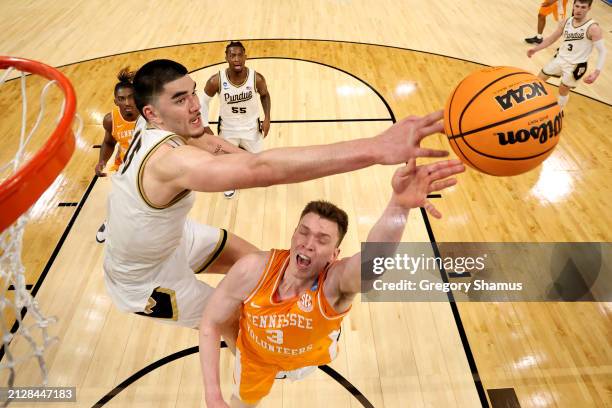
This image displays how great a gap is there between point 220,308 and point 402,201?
1137 millimetres

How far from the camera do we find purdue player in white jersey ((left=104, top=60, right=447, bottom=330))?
1671 mm

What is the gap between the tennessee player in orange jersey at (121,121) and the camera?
13.6 feet

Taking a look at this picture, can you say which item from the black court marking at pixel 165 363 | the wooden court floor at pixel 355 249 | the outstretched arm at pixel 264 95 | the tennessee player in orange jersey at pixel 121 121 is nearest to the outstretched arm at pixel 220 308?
the wooden court floor at pixel 355 249

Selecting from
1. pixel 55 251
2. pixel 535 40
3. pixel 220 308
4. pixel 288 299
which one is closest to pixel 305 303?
pixel 288 299

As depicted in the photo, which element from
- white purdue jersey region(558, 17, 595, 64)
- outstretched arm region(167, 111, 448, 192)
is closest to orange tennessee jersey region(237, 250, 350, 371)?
outstretched arm region(167, 111, 448, 192)

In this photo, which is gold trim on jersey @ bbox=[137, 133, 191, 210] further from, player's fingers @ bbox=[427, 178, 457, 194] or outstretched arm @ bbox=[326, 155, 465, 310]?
player's fingers @ bbox=[427, 178, 457, 194]

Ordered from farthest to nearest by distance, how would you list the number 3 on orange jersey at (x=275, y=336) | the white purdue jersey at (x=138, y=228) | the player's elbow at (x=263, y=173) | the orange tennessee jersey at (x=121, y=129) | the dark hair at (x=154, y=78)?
the orange tennessee jersey at (x=121, y=129)
the number 3 on orange jersey at (x=275, y=336)
the dark hair at (x=154, y=78)
the white purdue jersey at (x=138, y=228)
the player's elbow at (x=263, y=173)

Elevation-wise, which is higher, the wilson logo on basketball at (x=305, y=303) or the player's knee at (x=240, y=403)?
the wilson logo on basketball at (x=305, y=303)

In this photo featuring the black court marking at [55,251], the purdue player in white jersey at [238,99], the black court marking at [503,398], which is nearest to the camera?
the black court marking at [503,398]

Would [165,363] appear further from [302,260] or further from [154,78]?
[154,78]

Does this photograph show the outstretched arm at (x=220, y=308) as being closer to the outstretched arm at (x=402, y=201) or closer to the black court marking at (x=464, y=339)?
the outstretched arm at (x=402, y=201)

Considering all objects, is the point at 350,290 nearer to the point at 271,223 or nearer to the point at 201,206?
the point at 271,223

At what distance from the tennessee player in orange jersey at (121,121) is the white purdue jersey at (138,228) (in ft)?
6.17

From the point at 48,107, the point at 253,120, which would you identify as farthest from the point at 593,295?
the point at 48,107
